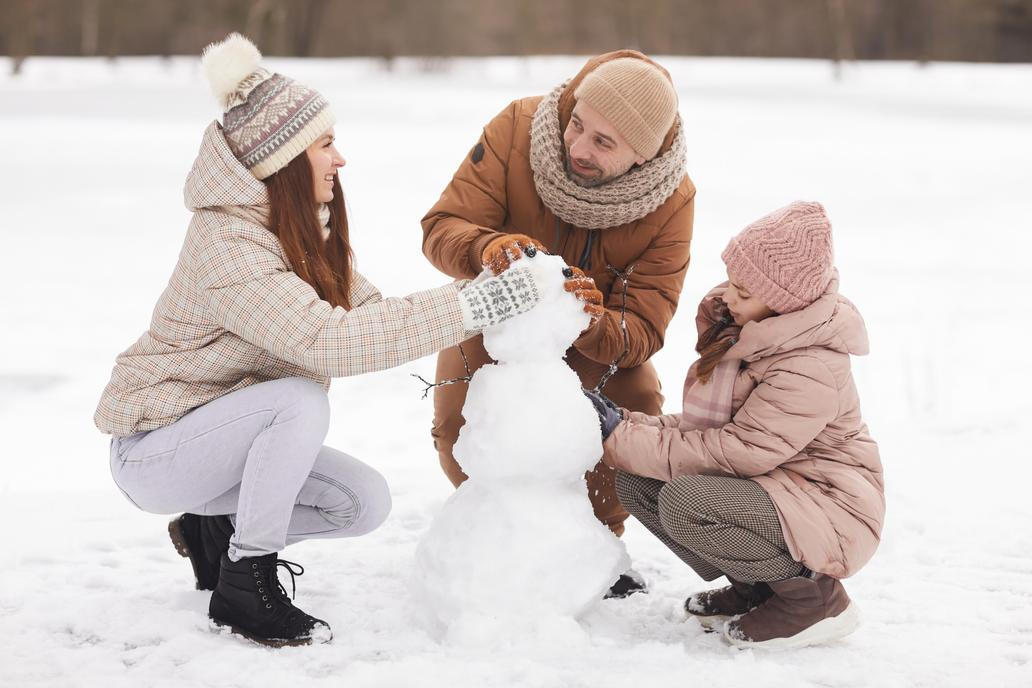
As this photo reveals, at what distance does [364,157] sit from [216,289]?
25.2ft

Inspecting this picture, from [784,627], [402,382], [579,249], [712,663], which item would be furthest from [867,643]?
[402,382]

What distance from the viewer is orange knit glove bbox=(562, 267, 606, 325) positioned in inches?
83.8

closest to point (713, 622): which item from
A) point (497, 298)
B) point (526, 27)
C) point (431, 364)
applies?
point (497, 298)

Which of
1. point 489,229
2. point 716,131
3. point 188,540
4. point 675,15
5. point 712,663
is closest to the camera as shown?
point 712,663

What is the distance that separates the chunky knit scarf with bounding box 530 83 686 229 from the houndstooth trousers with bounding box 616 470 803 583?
70 cm

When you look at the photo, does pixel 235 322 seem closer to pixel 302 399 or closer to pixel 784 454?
pixel 302 399

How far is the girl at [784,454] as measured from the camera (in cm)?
207

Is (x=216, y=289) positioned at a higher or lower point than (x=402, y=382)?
higher

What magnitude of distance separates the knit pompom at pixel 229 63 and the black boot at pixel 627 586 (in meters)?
1.46

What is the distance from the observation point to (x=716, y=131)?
1063 centimetres

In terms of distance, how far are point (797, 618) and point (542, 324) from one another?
2.68 feet

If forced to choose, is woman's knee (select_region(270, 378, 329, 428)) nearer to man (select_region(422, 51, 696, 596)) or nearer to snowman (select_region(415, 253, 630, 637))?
snowman (select_region(415, 253, 630, 637))

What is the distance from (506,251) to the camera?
211cm

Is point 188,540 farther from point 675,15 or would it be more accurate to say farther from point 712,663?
point 675,15
